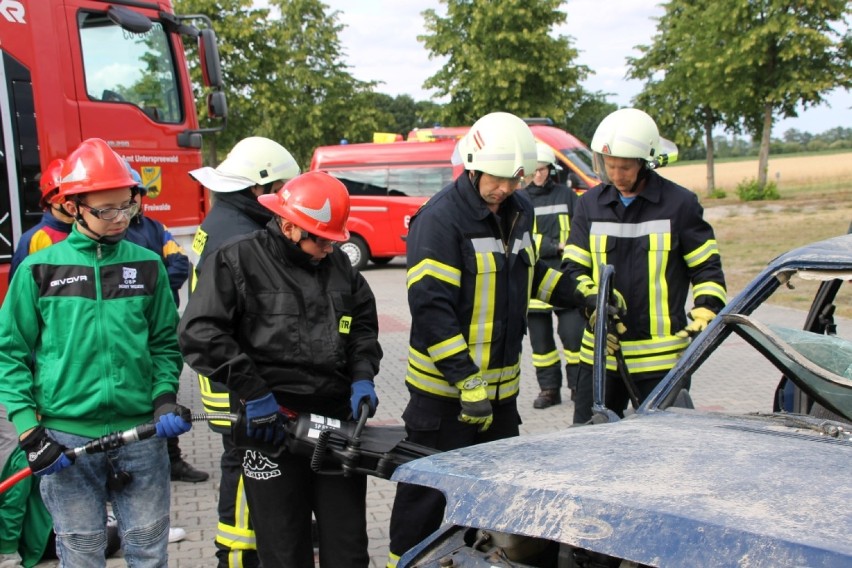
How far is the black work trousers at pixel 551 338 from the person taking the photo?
6707 mm

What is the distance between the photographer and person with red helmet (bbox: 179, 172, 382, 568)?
300 cm

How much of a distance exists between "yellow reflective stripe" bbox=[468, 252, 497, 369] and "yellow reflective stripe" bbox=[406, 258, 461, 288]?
0.35 feet

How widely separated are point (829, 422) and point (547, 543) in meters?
0.96

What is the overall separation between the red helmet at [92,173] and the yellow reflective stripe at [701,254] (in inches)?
96.6

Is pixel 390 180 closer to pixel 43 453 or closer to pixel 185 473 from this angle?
pixel 185 473

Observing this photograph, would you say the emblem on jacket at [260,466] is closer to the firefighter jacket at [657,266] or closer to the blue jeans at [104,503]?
the blue jeans at [104,503]

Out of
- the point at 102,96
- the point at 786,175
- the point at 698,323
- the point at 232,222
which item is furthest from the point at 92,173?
the point at 786,175

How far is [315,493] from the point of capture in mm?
3219

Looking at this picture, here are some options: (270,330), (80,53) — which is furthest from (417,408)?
(80,53)

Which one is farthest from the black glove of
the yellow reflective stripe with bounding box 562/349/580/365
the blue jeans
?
the yellow reflective stripe with bounding box 562/349/580/365

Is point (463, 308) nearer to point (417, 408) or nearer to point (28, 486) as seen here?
point (417, 408)

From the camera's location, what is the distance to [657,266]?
3967mm

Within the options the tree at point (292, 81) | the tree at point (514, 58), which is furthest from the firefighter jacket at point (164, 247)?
the tree at point (514, 58)

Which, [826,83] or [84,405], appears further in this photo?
[826,83]
